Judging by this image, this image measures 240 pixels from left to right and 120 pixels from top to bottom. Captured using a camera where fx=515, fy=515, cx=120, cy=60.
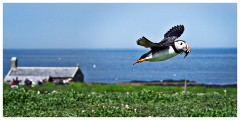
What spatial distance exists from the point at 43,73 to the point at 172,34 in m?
8.71

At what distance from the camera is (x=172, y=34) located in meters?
2.61

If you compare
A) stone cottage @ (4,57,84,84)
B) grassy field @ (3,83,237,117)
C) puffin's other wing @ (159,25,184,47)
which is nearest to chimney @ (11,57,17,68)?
stone cottage @ (4,57,84,84)

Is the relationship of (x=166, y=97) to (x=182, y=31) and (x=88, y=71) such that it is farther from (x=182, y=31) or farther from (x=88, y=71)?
(x=182, y=31)

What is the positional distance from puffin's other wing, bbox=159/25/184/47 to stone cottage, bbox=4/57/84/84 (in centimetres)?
843

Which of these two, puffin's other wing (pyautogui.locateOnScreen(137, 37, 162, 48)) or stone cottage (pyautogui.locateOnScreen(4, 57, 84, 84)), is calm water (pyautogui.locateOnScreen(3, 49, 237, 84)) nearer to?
stone cottage (pyautogui.locateOnScreen(4, 57, 84, 84))

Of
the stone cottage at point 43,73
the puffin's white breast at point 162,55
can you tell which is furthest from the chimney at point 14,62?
the puffin's white breast at point 162,55

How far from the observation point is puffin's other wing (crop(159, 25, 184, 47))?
8.07ft

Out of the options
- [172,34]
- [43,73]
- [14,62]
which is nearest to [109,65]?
[43,73]

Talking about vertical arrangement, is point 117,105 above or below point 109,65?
below

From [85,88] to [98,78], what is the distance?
1.20ft

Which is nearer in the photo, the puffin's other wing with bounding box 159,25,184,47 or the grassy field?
the puffin's other wing with bounding box 159,25,184,47

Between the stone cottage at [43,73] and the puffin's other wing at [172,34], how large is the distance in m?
8.43

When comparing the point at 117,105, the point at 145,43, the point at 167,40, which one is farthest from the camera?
the point at 117,105

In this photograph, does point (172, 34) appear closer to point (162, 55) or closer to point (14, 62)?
point (162, 55)
